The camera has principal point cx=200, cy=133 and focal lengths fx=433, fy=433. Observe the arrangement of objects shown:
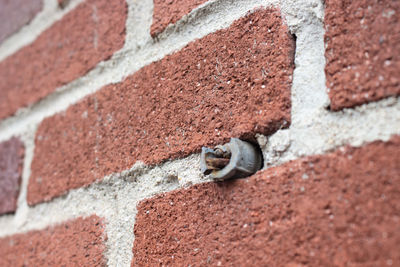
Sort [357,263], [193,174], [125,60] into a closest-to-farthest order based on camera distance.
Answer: [357,263] → [193,174] → [125,60]

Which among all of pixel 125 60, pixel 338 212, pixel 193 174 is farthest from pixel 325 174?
pixel 125 60

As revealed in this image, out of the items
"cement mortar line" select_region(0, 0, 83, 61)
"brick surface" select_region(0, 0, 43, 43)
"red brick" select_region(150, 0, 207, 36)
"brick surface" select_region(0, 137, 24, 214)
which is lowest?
"brick surface" select_region(0, 137, 24, 214)

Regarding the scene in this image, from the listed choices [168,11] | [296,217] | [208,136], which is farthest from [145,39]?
[296,217]

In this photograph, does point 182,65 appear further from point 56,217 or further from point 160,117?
point 56,217

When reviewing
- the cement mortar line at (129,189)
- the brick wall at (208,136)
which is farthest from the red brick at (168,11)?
the cement mortar line at (129,189)

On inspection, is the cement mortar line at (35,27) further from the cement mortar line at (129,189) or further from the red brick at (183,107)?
the cement mortar line at (129,189)

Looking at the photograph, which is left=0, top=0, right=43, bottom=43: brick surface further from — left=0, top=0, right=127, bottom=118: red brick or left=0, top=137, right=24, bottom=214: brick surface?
left=0, top=137, right=24, bottom=214: brick surface

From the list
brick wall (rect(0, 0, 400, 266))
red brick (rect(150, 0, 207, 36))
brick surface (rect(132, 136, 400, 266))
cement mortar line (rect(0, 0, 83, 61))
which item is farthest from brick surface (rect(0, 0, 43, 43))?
brick surface (rect(132, 136, 400, 266))

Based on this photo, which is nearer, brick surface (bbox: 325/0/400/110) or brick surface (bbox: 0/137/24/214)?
brick surface (bbox: 325/0/400/110)
